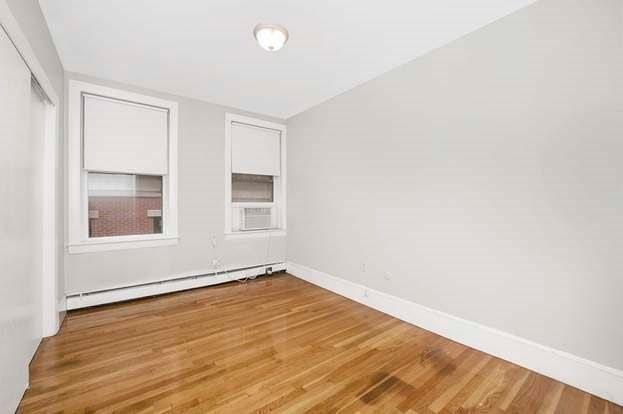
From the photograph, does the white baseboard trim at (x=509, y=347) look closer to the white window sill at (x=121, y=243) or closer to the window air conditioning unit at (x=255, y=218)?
the window air conditioning unit at (x=255, y=218)

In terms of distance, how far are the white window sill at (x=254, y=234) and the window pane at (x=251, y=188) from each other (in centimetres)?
52

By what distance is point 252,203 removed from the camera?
428cm

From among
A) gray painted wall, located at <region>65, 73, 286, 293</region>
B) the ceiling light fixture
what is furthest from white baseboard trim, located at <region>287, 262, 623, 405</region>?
the ceiling light fixture

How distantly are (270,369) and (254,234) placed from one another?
247 centimetres

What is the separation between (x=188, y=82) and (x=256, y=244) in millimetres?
2432

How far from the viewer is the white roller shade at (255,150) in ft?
13.3

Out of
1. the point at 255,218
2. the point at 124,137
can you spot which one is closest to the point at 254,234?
the point at 255,218

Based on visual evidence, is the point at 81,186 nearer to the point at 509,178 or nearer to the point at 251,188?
the point at 251,188

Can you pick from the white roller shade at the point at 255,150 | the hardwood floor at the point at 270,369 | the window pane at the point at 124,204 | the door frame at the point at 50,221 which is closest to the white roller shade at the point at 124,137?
the window pane at the point at 124,204

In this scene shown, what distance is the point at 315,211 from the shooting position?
3938 mm

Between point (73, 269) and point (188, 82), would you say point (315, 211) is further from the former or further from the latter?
point (73, 269)

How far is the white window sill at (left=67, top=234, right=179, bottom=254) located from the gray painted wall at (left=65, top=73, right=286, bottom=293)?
0.20 feet

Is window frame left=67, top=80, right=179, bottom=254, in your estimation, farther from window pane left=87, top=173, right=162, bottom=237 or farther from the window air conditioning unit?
the window air conditioning unit

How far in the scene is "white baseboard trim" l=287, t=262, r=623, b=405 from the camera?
5.50ft
